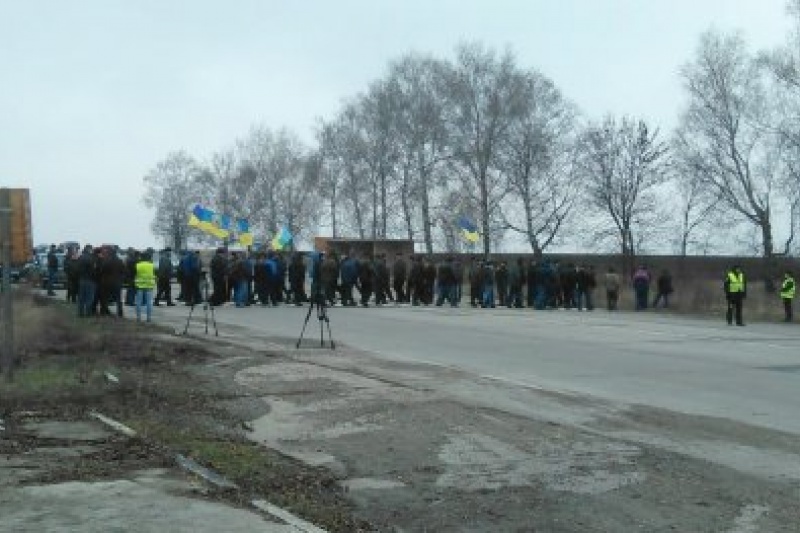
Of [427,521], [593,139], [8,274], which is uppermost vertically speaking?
[593,139]

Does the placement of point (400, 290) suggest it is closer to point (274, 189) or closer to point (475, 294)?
point (475, 294)

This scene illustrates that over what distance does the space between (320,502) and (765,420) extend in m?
5.93

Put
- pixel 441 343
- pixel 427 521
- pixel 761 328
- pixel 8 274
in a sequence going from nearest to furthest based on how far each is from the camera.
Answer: pixel 427 521 → pixel 8 274 → pixel 441 343 → pixel 761 328

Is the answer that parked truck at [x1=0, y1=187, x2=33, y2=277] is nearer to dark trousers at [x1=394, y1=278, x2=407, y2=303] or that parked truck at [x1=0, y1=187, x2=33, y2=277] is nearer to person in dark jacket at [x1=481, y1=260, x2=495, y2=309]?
dark trousers at [x1=394, y1=278, x2=407, y2=303]

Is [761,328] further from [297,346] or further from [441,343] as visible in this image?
[297,346]

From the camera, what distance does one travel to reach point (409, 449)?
9.34m

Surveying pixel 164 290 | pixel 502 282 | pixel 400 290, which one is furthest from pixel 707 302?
pixel 164 290

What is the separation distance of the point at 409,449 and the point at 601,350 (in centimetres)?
1077

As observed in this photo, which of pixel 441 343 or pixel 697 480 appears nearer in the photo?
pixel 697 480

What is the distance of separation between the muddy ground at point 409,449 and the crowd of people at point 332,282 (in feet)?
35.1

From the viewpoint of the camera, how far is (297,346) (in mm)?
18750

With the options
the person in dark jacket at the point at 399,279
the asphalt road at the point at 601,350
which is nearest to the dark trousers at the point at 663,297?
the asphalt road at the point at 601,350

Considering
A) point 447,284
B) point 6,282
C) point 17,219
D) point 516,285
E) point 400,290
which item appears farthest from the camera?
point 516,285

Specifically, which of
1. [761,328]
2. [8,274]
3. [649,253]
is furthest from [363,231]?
[8,274]
